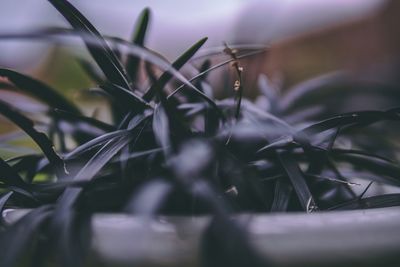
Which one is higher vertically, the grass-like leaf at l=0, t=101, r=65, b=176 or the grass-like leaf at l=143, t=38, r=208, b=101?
the grass-like leaf at l=143, t=38, r=208, b=101

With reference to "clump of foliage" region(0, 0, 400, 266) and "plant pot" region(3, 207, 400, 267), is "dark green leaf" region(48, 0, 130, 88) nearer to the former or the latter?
"clump of foliage" region(0, 0, 400, 266)

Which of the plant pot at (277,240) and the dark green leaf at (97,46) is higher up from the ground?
the dark green leaf at (97,46)

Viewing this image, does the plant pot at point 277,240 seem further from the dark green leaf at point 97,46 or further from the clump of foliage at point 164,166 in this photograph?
the dark green leaf at point 97,46

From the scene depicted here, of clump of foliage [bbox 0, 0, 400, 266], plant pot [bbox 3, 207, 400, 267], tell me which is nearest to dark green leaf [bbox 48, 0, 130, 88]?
clump of foliage [bbox 0, 0, 400, 266]

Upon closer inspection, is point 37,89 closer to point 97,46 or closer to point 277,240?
point 97,46

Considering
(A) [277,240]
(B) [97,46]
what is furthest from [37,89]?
(A) [277,240]

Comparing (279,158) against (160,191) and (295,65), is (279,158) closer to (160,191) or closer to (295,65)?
(160,191)

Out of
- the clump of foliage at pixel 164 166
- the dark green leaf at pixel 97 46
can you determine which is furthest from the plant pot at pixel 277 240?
the dark green leaf at pixel 97 46
